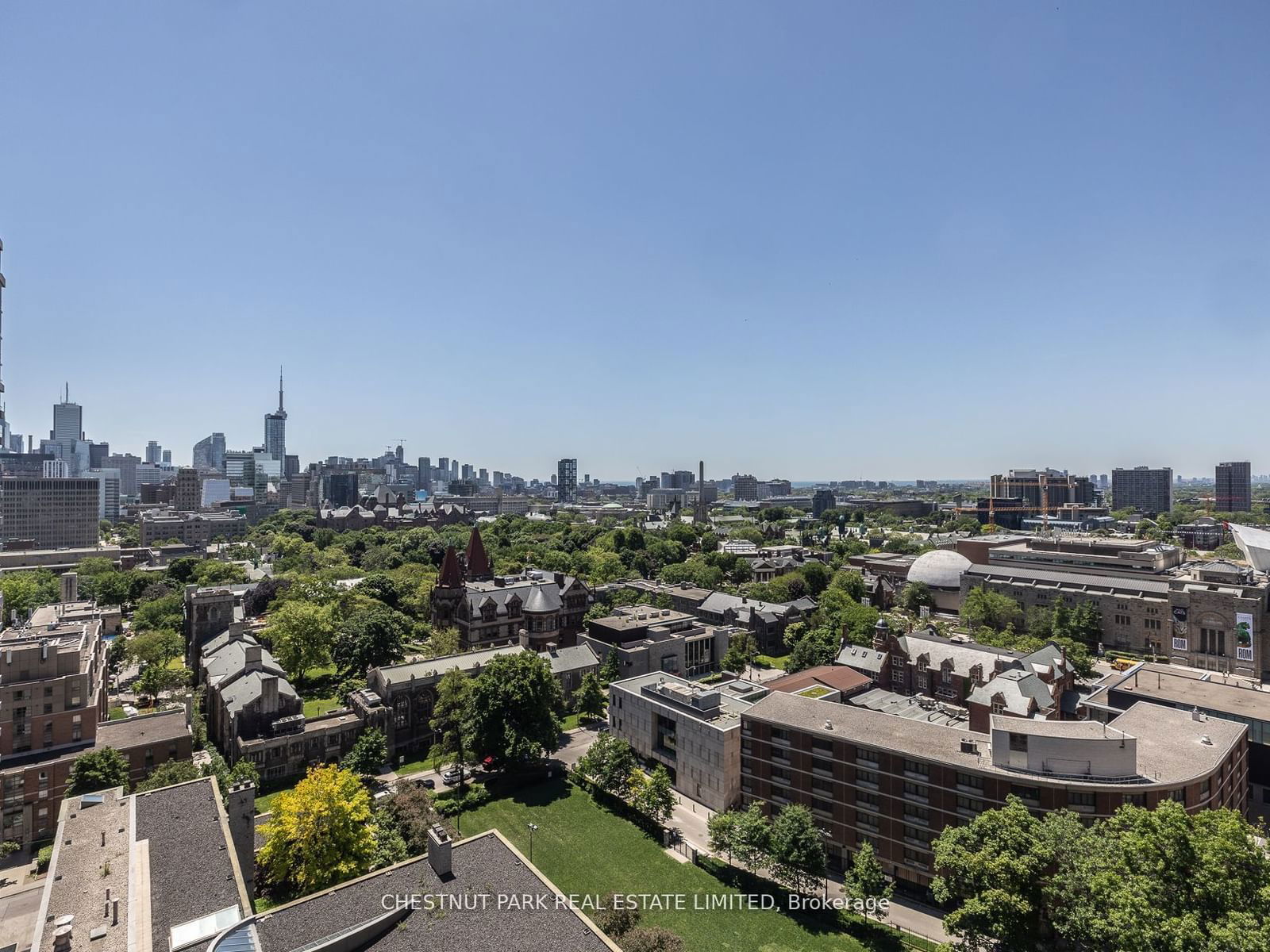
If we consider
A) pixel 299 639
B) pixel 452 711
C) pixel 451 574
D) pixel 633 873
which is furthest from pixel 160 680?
pixel 633 873

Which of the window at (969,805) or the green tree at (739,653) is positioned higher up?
the window at (969,805)

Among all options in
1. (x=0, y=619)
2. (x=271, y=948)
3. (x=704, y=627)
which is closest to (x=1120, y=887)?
(x=271, y=948)

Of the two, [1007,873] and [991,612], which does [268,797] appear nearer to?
[1007,873]

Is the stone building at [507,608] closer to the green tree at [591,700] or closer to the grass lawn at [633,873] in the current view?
the green tree at [591,700]

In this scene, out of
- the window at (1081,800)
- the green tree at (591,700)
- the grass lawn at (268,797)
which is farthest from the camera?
the green tree at (591,700)

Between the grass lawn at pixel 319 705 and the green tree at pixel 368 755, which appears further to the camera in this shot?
the grass lawn at pixel 319 705

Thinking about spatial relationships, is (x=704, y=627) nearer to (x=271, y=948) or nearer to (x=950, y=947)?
(x=950, y=947)

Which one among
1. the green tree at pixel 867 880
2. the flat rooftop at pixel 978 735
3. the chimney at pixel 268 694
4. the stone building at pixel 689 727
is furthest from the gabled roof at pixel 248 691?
the green tree at pixel 867 880
